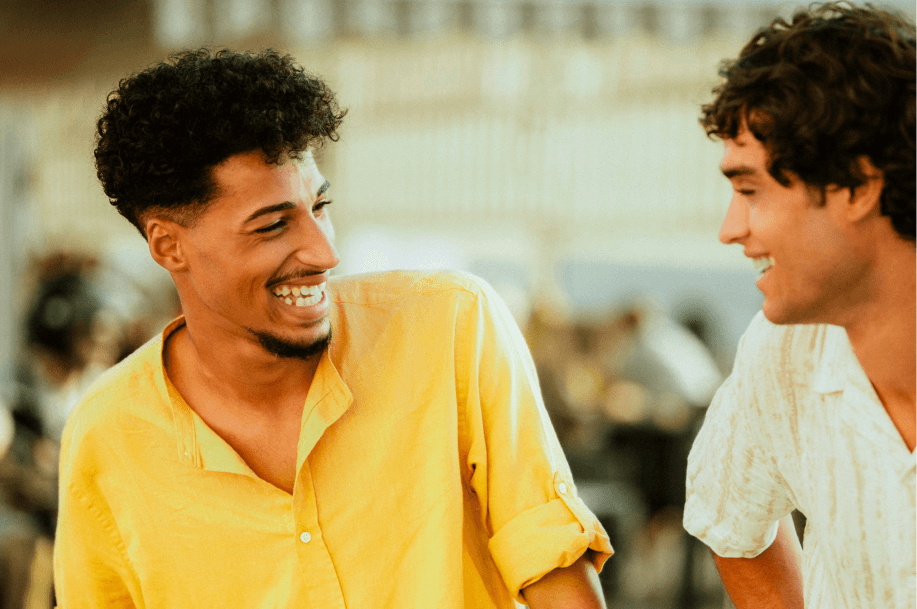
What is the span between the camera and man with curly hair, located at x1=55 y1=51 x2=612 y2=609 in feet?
5.30

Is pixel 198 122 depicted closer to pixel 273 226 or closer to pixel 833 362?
pixel 273 226

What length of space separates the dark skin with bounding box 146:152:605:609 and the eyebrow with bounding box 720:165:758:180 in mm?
675

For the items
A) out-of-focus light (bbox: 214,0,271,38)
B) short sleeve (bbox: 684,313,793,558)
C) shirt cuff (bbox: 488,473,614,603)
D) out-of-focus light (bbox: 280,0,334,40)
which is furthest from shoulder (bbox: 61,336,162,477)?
out-of-focus light (bbox: 280,0,334,40)

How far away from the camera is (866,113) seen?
1.23 meters

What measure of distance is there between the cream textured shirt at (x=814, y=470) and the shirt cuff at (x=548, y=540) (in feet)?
0.75

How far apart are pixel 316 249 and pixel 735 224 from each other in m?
0.72

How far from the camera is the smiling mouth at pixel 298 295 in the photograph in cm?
166

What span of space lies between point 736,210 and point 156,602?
1.24 meters

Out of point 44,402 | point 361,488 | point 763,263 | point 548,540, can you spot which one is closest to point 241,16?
point 44,402

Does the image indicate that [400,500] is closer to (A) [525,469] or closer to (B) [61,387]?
(A) [525,469]

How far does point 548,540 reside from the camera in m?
1.57

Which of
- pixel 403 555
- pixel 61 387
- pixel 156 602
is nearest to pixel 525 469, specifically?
pixel 403 555

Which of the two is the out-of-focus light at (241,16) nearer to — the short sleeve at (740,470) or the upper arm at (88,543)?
the upper arm at (88,543)

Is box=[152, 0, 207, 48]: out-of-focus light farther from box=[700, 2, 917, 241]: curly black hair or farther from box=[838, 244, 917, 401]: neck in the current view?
box=[838, 244, 917, 401]: neck
